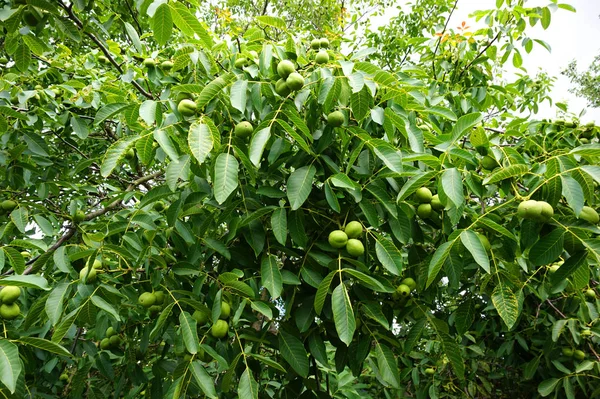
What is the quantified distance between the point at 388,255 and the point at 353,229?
0.16 meters

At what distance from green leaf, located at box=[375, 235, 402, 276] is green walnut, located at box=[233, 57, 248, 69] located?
99 cm

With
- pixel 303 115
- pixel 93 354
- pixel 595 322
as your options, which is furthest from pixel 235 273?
pixel 595 322

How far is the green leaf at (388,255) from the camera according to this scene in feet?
4.74

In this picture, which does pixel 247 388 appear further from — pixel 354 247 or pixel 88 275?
pixel 88 275

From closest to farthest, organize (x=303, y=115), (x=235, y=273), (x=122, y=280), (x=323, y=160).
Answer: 1. (x=235, y=273)
2. (x=323, y=160)
3. (x=303, y=115)
4. (x=122, y=280)

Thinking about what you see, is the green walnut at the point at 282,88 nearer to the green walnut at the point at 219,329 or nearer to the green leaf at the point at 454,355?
the green walnut at the point at 219,329

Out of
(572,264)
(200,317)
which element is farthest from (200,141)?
(572,264)

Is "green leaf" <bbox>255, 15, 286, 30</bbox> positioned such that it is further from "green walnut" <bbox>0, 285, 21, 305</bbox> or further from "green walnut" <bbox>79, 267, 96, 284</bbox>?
"green walnut" <bbox>0, 285, 21, 305</bbox>

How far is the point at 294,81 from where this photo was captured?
1.48 metres

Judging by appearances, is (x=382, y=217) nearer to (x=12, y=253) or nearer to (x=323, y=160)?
(x=323, y=160)

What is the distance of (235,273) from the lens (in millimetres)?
1507

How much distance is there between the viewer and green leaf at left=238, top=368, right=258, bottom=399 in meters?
1.36

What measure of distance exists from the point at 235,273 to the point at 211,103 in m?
0.67

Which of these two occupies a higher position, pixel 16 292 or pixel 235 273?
pixel 16 292
